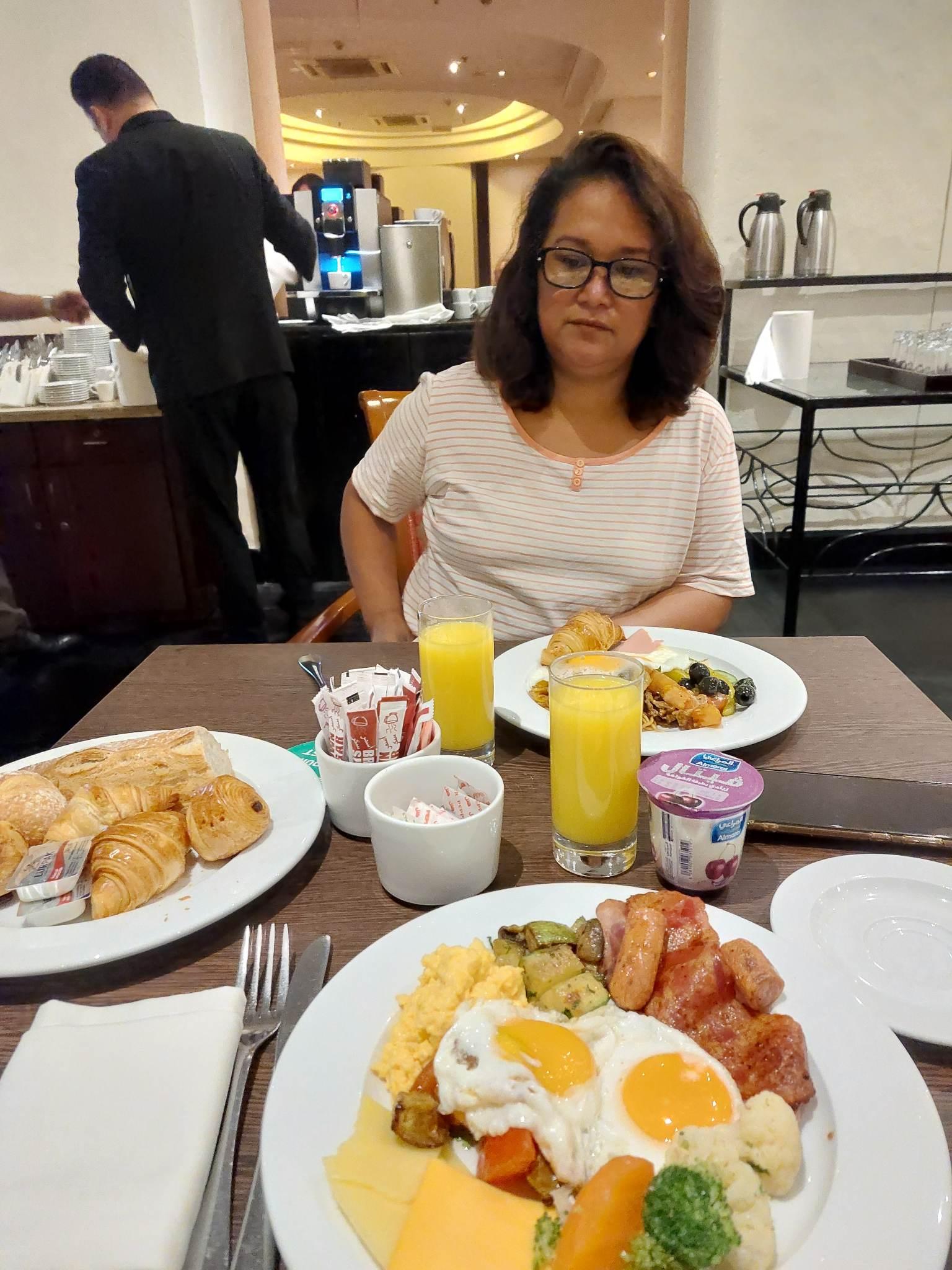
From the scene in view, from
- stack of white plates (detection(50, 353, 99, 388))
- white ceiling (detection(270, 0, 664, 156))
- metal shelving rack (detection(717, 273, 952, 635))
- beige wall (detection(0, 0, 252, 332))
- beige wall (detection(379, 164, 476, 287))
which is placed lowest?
metal shelving rack (detection(717, 273, 952, 635))

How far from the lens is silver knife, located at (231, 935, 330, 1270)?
0.56m

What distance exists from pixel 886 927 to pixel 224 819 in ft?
2.42

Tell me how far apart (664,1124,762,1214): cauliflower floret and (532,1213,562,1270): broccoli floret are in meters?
0.09

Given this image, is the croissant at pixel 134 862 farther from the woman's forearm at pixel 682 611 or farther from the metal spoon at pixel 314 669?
the woman's forearm at pixel 682 611

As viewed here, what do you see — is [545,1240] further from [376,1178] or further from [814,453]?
[814,453]

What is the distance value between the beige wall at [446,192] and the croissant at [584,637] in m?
10.6

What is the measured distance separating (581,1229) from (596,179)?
1784 mm

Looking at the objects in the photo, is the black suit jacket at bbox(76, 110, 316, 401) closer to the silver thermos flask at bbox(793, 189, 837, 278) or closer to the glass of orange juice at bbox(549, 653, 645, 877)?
the silver thermos flask at bbox(793, 189, 837, 278)

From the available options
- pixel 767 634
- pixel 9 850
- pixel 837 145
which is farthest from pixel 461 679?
pixel 837 145

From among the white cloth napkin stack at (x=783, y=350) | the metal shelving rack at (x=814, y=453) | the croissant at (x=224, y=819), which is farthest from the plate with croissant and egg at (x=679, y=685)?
the white cloth napkin stack at (x=783, y=350)

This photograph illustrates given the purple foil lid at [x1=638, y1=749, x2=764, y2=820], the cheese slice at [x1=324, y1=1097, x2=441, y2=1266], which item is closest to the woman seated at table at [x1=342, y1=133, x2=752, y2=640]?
the purple foil lid at [x1=638, y1=749, x2=764, y2=820]

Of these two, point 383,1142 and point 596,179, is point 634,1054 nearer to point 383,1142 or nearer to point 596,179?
point 383,1142

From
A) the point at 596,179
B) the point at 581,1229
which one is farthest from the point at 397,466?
the point at 581,1229

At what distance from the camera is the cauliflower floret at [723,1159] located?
21.9 inches
